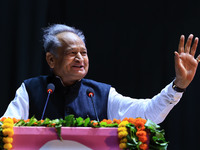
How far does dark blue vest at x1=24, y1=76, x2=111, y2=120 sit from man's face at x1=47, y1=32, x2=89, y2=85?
3.1 inches

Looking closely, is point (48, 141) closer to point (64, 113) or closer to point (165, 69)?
point (64, 113)

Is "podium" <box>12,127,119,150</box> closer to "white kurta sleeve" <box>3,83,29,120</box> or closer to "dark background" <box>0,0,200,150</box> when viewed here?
Answer: "white kurta sleeve" <box>3,83,29,120</box>

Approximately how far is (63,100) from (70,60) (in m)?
0.34

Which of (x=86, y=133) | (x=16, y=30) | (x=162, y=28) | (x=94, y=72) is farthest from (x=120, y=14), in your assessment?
(x=86, y=133)

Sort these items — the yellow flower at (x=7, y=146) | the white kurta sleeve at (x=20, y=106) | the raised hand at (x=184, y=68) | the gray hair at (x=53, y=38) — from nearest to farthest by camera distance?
the yellow flower at (x=7, y=146) → the raised hand at (x=184, y=68) → the white kurta sleeve at (x=20, y=106) → the gray hair at (x=53, y=38)

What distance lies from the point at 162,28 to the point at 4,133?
2.53 metres

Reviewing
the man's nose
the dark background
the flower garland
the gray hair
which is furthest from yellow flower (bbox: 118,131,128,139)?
the dark background

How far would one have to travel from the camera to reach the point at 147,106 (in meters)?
2.33

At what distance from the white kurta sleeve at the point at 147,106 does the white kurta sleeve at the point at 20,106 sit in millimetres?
703

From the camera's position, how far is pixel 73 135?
61.8 inches

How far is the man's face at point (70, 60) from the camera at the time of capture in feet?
8.64

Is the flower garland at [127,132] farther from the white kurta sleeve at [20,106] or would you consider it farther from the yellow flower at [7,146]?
the white kurta sleeve at [20,106]

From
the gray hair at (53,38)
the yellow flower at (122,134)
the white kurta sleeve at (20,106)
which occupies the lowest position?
the white kurta sleeve at (20,106)

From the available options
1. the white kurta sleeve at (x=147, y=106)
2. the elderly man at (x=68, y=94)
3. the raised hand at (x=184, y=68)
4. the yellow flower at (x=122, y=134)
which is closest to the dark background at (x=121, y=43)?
the elderly man at (x=68, y=94)
